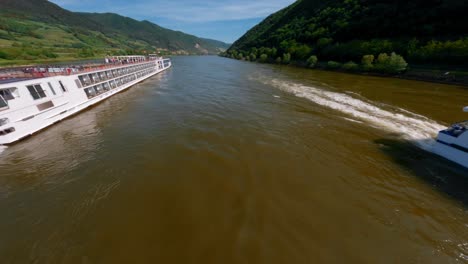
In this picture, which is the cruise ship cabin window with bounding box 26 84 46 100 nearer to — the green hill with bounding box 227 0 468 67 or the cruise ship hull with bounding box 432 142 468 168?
the cruise ship hull with bounding box 432 142 468 168

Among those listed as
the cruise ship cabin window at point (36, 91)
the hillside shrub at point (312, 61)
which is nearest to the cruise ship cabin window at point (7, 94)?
the cruise ship cabin window at point (36, 91)

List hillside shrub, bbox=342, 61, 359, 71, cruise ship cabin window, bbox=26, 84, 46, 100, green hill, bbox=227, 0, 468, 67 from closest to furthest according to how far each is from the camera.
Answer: cruise ship cabin window, bbox=26, 84, 46, 100 < green hill, bbox=227, 0, 468, 67 < hillside shrub, bbox=342, 61, 359, 71

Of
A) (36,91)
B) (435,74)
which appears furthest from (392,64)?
(36,91)

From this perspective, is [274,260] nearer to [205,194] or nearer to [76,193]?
[205,194]

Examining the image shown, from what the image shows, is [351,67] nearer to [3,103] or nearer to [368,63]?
[368,63]

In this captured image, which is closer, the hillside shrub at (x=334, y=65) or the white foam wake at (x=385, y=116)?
the white foam wake at (x=385, y=116)

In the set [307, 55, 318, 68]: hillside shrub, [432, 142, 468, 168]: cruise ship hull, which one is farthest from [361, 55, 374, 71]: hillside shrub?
[432, 142, 468, 168]: cruise ship hull

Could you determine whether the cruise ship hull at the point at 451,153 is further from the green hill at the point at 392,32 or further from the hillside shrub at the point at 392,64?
the green hill at the point at 392,32

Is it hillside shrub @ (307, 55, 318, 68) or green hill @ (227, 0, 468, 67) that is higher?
green hill @ (227, 0, 468, 67)
